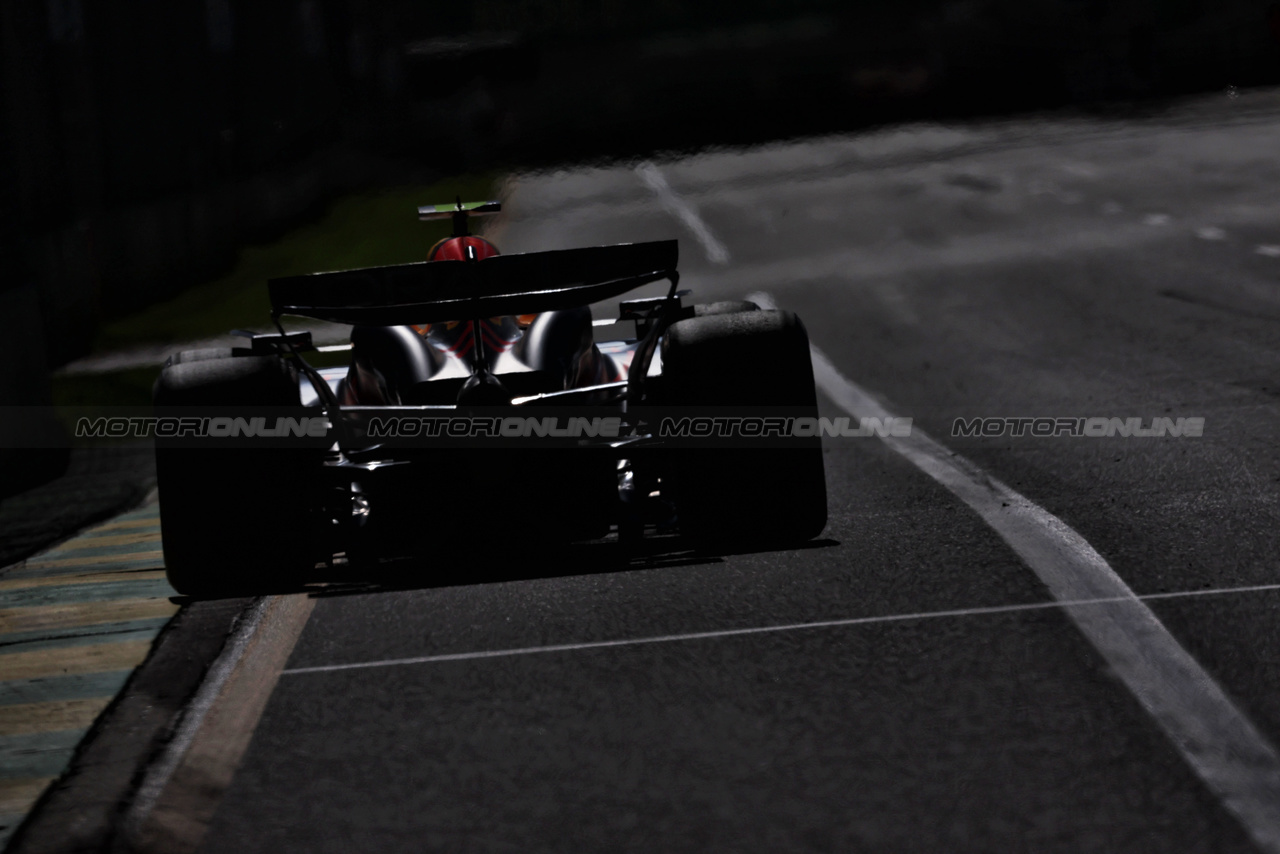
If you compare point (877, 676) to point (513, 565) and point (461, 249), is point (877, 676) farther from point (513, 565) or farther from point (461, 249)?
point (461, 249)

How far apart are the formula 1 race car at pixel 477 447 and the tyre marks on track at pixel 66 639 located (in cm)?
47

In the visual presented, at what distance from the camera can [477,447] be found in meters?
6.30

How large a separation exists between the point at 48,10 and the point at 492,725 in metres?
19.8

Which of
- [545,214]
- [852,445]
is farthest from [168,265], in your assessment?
[852,445]

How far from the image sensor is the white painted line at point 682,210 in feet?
81.7

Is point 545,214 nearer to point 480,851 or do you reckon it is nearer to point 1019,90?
point 1019,90

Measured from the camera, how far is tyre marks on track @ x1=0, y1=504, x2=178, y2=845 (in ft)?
16.5

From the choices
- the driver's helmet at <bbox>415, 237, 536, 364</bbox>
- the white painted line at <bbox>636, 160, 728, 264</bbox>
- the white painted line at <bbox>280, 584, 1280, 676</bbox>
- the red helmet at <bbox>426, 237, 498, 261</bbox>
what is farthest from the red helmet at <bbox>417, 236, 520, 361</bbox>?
the white painted line at <bbox>636, 160, 728, 264</bbox>

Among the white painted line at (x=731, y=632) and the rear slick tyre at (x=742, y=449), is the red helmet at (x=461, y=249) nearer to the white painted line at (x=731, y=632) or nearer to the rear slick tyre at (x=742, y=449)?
the rear slick tyre at (x=742, y=449)

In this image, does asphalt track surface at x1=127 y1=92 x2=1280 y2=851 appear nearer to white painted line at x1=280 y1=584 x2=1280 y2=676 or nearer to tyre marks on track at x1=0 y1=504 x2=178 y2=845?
white painted line at x1=280 y1=584 x2=1280 y2=676

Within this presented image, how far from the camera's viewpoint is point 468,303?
20.4 ft

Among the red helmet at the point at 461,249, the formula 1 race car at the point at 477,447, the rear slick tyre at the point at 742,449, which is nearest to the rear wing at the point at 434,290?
the formula 1 race car at the point at 477,447

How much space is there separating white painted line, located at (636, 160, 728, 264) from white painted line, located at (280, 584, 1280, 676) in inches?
720

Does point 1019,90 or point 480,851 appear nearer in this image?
point 480,851
